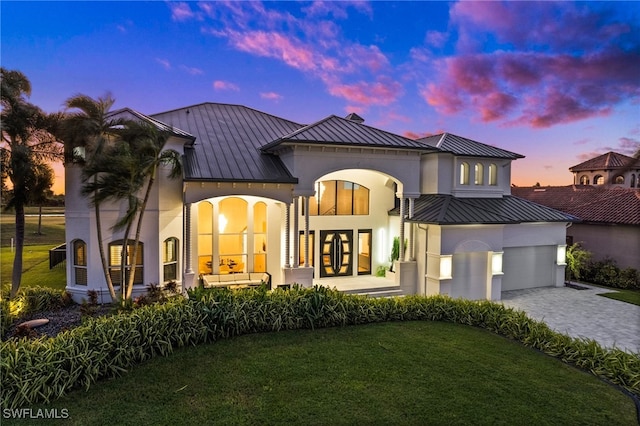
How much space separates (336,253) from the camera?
57.4ft

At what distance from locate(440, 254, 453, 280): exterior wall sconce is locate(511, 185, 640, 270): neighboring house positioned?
34.6 ft

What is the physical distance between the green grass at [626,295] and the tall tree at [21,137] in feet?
72.6

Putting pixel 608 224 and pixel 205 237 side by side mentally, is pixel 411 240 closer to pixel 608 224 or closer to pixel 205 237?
pixel 205 237

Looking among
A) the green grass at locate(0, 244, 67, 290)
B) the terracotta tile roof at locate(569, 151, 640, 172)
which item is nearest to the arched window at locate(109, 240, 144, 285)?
the green grass at locate(0, 244, 67, 290)

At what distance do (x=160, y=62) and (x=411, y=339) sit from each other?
14032 mm

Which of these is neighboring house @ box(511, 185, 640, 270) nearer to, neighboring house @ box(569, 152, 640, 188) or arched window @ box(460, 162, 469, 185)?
neighboring house @ box(569, 152, 640, 188)

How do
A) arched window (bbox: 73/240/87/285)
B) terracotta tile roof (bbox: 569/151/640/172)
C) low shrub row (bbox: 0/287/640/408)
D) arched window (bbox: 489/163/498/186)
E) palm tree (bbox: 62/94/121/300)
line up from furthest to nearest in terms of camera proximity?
terracotta tile roof (bbox: 569/151/640/172) < arched window (bbox: 489/163/498/186) < arched window (bbox: 73/240/87/285) < palm tree (bbox: 62/94/121/300) < low shrub row (bbox: 0/287/640/408)

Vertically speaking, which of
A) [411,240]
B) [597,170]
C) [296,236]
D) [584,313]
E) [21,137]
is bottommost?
[584,313]

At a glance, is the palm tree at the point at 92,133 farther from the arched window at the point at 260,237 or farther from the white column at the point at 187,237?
the arched window at the point at 260,237

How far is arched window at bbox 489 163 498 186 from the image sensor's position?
18.4m

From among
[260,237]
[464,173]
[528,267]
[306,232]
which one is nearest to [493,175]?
[464,173]

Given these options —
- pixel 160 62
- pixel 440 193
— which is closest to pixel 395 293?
pixel 440 193

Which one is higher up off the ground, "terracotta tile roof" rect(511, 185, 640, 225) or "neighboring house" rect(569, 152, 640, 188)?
"neighboring house" rect(569, 152, 640, 188)

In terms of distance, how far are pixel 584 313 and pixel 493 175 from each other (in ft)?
24.0
